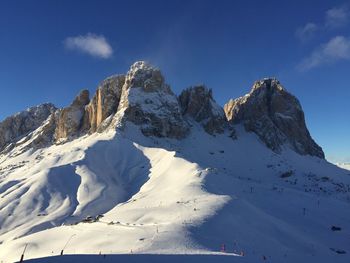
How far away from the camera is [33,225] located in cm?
5322

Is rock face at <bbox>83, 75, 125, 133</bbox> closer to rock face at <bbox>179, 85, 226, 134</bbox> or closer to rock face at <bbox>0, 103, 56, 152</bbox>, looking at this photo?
rock face at <bbox>179, 85, 226, 134</bbox>

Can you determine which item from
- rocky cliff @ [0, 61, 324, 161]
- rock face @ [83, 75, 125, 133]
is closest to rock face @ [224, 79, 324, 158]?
rocky cliff @ [0, 61, 324, 161]

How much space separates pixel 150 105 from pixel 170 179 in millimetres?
39026

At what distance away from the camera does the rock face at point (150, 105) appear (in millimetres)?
92438

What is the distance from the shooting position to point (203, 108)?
108312 mm

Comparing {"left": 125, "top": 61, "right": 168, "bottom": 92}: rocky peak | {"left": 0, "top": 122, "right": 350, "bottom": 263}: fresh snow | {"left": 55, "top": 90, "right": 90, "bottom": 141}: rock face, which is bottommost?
{"left": 0, "top": 122, "right": 350, "bottom": 263}: fresh snow

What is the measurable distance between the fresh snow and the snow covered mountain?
0.70ft

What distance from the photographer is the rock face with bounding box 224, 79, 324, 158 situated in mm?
110125

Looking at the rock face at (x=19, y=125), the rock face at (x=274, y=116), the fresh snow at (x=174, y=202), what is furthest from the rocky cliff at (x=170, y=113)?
the rock face at (x=19, y=125)

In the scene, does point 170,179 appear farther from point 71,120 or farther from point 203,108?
point 71,120

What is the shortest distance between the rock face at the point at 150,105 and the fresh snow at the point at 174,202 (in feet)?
9.54

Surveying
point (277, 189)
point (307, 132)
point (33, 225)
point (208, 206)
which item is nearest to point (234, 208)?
point (208, 206)

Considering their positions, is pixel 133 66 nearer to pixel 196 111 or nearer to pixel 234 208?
pixel 196 111

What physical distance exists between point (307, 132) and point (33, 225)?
90.4 meters
